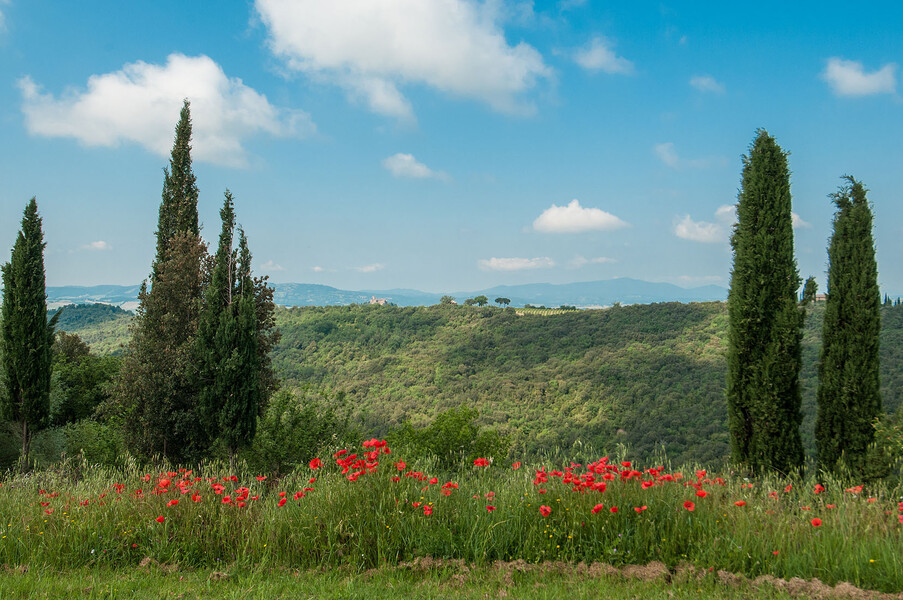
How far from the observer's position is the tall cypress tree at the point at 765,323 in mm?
9250

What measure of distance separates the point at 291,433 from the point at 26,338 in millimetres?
8312

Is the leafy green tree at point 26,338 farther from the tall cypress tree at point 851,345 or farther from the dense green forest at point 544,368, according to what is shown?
the tall cypress tree at point 851,345

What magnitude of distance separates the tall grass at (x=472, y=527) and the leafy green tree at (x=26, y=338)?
12.8m

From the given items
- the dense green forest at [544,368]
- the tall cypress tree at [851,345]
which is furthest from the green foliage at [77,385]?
the tall cypress tree at [851,345]

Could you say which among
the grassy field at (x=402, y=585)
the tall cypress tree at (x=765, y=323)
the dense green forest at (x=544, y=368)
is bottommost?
the dense green forest at (x=544, y=368)

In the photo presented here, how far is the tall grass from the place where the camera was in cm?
372

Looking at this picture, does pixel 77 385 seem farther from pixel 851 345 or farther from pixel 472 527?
pixel 851 345

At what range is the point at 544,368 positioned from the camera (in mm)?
42062

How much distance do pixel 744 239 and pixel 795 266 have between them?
41.8 inches

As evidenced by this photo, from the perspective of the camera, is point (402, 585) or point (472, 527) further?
point (472, 527)

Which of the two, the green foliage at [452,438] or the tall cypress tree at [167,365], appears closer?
the tall cypress tree at [167,365]

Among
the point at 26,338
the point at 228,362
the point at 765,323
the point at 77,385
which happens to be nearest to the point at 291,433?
the point at 228,362

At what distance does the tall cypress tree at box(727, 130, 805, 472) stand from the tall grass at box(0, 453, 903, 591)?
5.02 metres

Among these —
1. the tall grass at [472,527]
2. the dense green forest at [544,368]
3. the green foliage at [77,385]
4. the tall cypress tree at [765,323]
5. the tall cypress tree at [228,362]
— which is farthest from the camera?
the dense green forest at [544,368]
